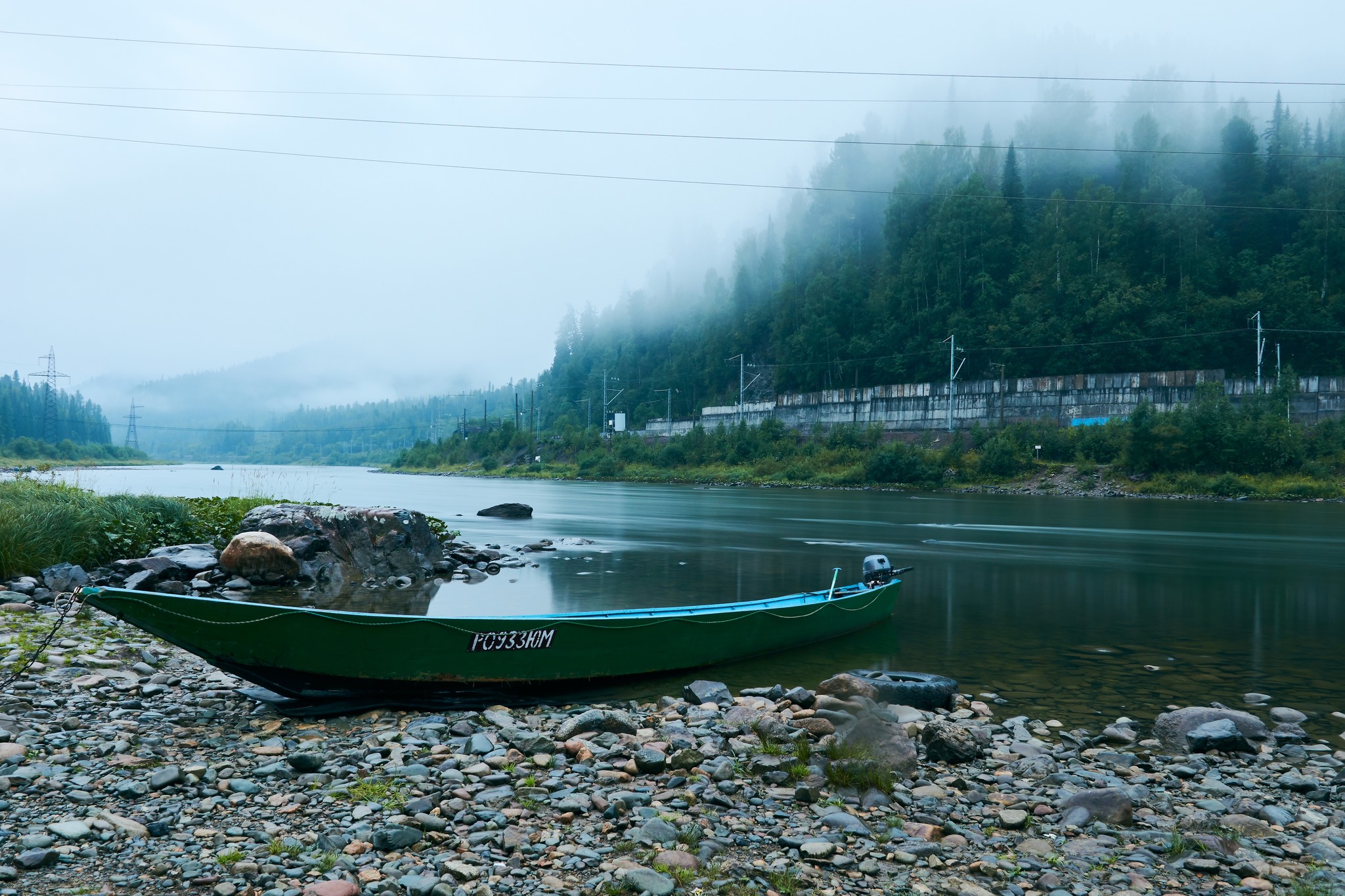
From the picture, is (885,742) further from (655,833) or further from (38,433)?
(38,433)

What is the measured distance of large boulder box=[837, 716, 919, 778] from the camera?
7.48 m

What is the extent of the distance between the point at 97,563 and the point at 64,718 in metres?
10.6

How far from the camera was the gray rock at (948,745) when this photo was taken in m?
7.92

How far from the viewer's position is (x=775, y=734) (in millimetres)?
8312

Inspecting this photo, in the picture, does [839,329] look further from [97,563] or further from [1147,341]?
[97,563]

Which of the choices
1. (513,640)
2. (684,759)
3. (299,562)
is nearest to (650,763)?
(684,759)

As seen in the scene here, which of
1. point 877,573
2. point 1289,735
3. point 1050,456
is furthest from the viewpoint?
point 1050,456

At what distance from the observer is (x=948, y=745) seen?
26.0 ft

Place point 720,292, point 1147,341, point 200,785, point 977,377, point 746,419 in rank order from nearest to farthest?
point 200,785 < point 1147,341 < point 977,377 < point 746,419 < point 720,292

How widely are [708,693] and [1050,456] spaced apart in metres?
76.3

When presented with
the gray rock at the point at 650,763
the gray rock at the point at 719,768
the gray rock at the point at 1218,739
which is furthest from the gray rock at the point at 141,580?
the gray rock at the point at 1218,739

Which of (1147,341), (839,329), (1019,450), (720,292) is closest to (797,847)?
(1019,450)

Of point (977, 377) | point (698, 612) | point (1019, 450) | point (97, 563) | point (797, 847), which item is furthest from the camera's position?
point (977, 377)

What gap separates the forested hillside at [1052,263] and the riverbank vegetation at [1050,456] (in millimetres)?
21108
